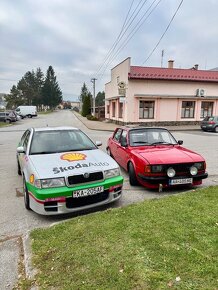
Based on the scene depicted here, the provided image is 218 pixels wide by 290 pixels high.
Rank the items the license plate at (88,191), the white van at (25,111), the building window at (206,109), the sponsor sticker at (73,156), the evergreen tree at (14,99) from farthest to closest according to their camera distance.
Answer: the evergreen tree at (14,99) < the white van at (25,111) < the building window at (206,109) < the sponsor sticker at (73,156) < the license plate at (88,191)

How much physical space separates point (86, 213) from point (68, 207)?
44 cm

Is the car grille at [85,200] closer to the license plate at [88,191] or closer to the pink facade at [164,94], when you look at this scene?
the license plate at [88,191]

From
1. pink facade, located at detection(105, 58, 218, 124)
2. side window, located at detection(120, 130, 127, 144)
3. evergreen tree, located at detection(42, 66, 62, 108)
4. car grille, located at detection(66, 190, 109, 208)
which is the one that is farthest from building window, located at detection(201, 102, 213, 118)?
evergreen tree, located at detection(42, 66, 62, 108)

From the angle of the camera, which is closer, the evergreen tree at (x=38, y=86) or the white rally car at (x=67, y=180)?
the white rally car at (x=67, y=180)

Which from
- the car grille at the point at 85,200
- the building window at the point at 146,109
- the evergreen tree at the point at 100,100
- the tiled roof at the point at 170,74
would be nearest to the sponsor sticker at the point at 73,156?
the car grille at the point at 85,200

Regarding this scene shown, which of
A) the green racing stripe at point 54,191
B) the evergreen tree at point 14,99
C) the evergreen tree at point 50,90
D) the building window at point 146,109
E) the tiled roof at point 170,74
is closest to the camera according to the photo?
the green racing stripe at point 54,191

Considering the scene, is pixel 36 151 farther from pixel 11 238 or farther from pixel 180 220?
pixel 180 220

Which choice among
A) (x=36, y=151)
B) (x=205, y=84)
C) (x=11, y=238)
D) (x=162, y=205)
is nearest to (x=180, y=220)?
(x=162, y=205)

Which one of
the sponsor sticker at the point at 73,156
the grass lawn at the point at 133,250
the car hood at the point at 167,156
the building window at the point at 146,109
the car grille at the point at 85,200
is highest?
the building window at the point at 146,109

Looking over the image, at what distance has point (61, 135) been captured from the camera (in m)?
5.58

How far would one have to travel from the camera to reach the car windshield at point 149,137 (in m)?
6.38

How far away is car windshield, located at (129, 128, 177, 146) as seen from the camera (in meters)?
6.38

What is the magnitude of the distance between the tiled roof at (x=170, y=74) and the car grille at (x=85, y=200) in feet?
68.8

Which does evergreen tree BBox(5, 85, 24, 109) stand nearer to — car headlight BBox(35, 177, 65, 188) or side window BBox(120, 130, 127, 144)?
side window BBox(120, 130, 127, 144)
